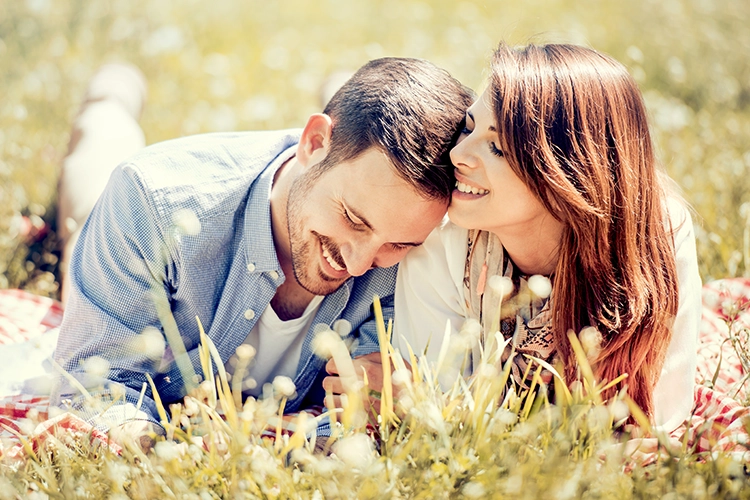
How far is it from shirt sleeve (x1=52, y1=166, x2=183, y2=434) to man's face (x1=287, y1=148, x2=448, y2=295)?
0.49 metres

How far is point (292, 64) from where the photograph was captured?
20.9 ft

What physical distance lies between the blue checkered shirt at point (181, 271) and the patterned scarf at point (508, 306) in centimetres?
40

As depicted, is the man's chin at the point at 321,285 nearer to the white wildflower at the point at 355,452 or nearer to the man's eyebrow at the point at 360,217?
the man's eyebrow at the point at 360,217

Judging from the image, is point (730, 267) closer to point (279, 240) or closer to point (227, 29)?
point (279, 240)

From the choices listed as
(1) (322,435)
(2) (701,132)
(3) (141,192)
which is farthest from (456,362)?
(2) (701,132)

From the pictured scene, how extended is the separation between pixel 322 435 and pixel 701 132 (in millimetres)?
4363

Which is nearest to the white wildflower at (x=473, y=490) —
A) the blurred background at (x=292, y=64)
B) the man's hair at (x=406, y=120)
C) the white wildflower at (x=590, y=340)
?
the white wildflower at (x=590, y=340)

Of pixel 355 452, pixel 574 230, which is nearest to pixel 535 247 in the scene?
pixel 574 230

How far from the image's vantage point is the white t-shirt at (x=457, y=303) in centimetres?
255

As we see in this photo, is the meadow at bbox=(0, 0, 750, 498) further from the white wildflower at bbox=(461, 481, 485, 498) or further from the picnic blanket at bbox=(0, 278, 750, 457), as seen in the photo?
the picnic blanket at bbox=(0, 278, 750, 457)

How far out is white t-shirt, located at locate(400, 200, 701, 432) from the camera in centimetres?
255

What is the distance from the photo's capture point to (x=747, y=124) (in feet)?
18.7

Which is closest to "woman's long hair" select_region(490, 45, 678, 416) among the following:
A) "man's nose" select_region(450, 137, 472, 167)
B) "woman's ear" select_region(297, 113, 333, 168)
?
"man's nose" select_region(450, 137, 472, 167)

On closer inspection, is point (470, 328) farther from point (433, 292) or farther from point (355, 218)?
point (433, 292)
